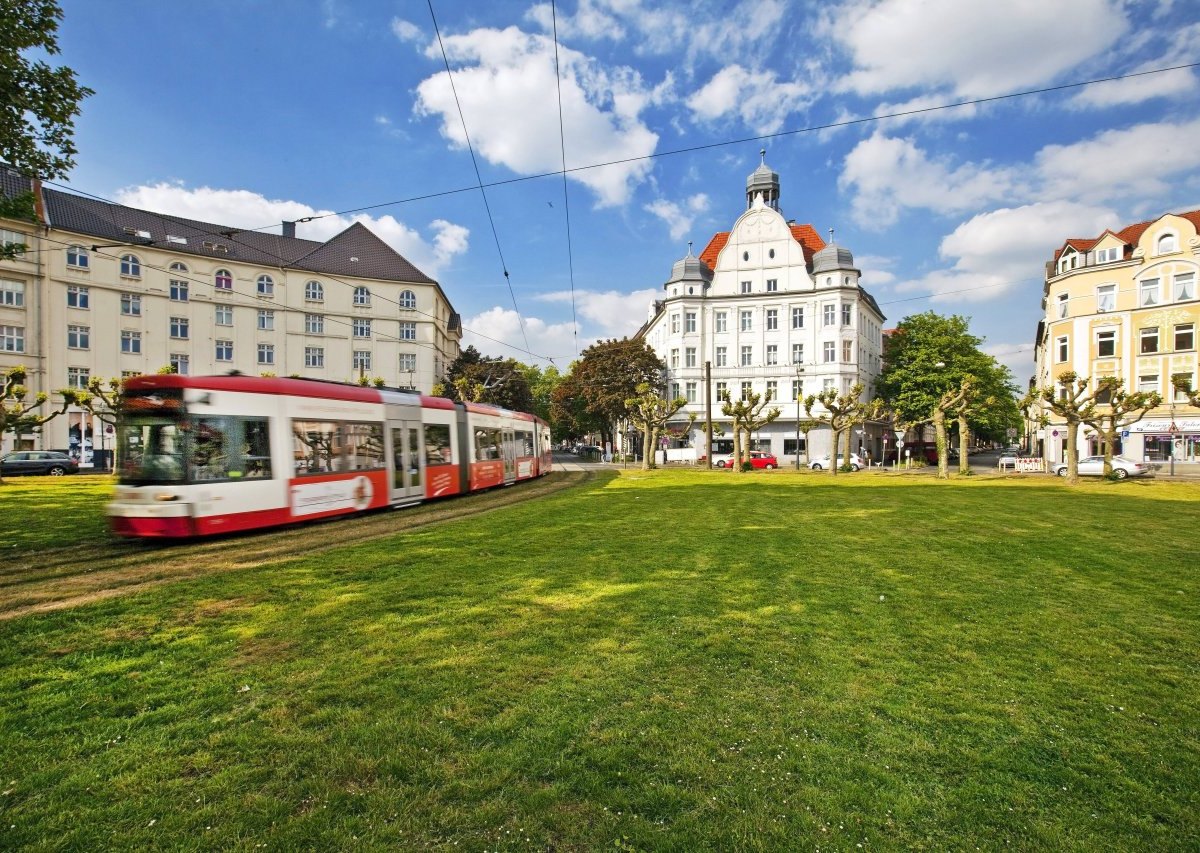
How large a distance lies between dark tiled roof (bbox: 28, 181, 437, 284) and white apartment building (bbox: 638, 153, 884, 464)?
85.6 ft

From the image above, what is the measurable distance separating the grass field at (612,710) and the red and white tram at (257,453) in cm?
388

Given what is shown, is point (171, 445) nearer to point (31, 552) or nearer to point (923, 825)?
point (31, 552)

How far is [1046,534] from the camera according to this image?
11.6 meters

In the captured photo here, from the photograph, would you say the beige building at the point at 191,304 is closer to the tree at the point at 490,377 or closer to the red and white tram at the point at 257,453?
the tree at the point at 490,377

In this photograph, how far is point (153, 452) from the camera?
417 inches

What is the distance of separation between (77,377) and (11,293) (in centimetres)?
654

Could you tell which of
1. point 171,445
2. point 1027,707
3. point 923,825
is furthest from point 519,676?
point 171,445

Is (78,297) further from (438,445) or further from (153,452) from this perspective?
(153,452)

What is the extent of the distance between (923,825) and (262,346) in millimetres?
57612

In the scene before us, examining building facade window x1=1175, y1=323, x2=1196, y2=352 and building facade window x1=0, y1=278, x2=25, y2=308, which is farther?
building facade window x1=1175, y1=323, x2=1196, y2=352

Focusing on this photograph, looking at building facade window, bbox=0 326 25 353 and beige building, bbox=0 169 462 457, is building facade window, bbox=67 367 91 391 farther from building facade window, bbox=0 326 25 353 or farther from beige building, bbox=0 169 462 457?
building facade window, bbox=0 326 25 353

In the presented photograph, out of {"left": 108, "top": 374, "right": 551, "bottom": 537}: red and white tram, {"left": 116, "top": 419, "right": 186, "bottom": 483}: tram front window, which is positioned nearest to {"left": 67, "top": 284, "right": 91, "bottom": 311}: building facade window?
{"left": 108, "top": 374, "right": 551, "bottom": 537}: red and white tram

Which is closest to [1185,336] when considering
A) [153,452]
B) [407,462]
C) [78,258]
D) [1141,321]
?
[1141,321]

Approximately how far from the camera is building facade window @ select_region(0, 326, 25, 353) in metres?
40.2
